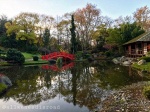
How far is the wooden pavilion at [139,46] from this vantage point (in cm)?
2977

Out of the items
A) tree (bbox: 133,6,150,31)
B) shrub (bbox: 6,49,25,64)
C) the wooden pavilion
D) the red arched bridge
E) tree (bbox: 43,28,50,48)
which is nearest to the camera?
shrub (bbox: 6,49,25,64)

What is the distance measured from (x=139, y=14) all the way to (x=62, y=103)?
43.2 meters

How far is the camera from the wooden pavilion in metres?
29.8

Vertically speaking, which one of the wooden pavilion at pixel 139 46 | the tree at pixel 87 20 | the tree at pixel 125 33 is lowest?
the wooden pavilion at pixel 139 46

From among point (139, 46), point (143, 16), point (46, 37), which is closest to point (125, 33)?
point (139, 46)

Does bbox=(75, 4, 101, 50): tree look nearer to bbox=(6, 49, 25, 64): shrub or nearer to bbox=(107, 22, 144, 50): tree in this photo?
bbox=(107, 22, 144, 50): tree

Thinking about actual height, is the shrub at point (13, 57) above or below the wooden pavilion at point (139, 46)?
below

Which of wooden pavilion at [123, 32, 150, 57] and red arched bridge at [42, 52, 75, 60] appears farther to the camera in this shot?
Result: red arched bridge at [42, 52, 75, 60]

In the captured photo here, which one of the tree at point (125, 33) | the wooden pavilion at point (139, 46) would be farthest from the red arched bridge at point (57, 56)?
the wooden pavilion at point (139, 46)

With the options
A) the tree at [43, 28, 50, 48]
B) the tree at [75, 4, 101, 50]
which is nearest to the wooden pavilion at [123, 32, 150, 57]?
the tree at [75, 4, 101, 50]

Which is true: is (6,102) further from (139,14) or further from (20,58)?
(139,14)

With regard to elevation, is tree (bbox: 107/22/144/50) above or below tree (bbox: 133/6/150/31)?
below

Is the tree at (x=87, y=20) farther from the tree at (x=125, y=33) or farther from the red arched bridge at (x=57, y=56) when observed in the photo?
the red arched bridge at (x=57, y=56)

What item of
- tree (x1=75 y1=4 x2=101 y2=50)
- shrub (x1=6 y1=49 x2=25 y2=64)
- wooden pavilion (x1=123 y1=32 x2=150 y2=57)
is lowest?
shrub (x1=6 y1=49 x2=25 y2=64)
